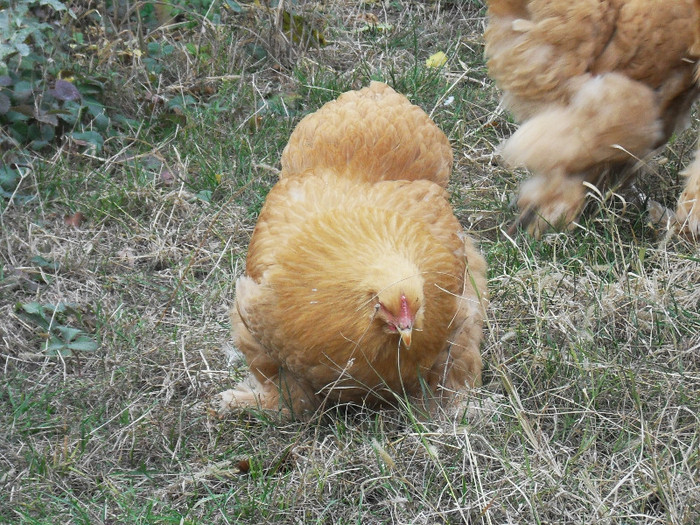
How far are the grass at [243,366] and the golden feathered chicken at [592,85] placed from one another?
1.00 ft

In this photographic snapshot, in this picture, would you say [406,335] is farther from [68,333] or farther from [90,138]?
[90,138]

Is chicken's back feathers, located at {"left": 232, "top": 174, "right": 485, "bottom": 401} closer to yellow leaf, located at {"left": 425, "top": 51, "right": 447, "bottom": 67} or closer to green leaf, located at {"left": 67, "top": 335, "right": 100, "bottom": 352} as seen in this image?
green leaf, located at {"left": 67, "top": 335, "right": 100, "bottom": 352}

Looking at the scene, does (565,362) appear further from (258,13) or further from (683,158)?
(258,13)

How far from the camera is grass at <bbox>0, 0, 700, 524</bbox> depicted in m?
3.14

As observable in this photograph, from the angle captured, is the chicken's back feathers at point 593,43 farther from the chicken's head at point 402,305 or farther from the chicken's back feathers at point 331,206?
the chicken's head at point 402,305

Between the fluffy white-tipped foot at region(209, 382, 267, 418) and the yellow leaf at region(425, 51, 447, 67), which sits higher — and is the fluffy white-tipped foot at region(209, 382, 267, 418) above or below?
below

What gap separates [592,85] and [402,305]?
184 cm

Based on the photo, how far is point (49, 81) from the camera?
17.7ft

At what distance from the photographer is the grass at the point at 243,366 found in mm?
3137

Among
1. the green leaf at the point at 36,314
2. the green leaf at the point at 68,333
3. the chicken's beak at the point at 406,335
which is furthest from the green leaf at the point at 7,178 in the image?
the chicken's beak at the point at 406,335

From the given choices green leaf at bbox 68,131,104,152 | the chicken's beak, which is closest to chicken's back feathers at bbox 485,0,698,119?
the chicken's beak

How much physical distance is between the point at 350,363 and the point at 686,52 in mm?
2172

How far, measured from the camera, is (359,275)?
3.08 m

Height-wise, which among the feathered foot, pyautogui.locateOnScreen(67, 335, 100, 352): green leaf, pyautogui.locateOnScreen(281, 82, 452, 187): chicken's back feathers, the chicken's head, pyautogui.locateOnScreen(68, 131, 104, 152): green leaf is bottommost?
pyautogui.locateOnScreen(67, 335, 100, 352): green leaf
